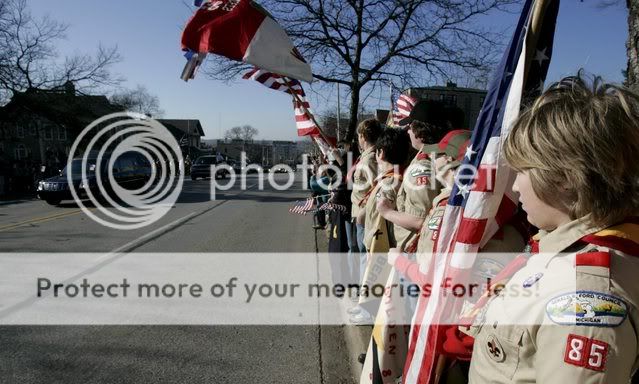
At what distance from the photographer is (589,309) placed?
1.03 meters

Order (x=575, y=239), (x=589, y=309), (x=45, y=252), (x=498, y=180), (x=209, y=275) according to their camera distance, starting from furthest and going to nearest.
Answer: (x=45, y=252)
(x=209, y=275)
(x=498, y=180)
(x=575, y=239)
(x=589, y=309)

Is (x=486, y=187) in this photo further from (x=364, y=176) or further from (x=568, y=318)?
(x=364, y=176)

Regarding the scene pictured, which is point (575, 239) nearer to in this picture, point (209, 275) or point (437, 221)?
point (437, 221)

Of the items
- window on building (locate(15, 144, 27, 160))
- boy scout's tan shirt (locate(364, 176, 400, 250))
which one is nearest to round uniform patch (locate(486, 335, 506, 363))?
boy scout's tan shirt (locate(364, 176, 400, 250))

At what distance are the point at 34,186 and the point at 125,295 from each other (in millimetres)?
20937

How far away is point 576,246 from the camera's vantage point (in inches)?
46.4

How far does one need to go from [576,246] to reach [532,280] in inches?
6.0

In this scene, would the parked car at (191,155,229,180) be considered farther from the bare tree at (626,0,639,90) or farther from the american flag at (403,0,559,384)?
the american flag at (403,0,559,384)

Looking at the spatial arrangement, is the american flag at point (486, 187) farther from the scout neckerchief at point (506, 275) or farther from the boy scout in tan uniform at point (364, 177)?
the boy scout in tan uniform at point (364, 177)

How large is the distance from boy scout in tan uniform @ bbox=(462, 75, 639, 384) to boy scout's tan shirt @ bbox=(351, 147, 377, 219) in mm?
3000

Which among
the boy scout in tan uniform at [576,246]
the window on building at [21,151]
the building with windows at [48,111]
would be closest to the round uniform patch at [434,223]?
the boy scout in tan uniform at [576,246]

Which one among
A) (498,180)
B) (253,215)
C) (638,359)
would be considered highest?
(498,180)

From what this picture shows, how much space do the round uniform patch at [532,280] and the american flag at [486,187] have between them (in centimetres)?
61

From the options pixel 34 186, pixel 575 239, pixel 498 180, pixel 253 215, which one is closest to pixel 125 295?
pixel 498 180
